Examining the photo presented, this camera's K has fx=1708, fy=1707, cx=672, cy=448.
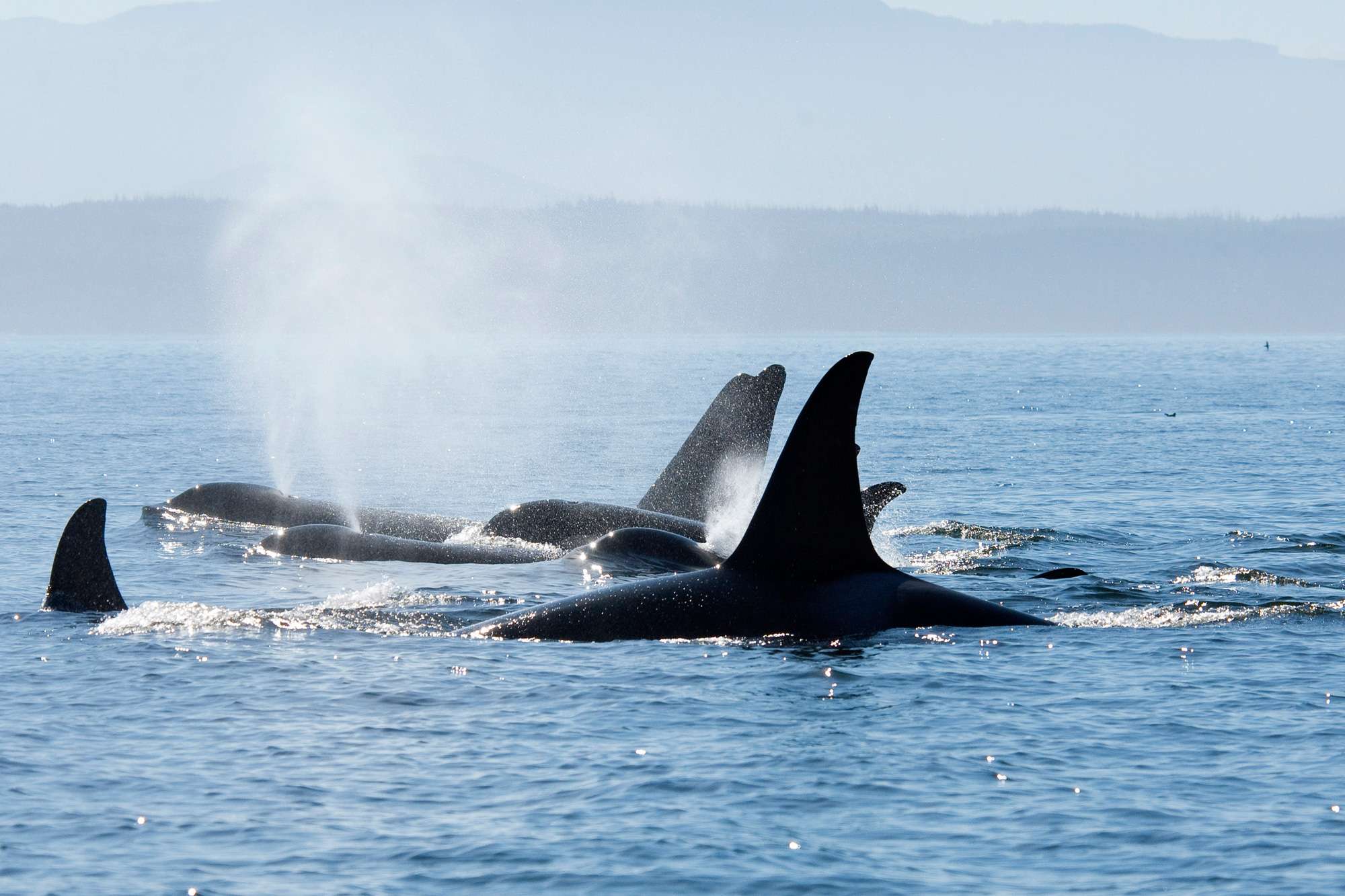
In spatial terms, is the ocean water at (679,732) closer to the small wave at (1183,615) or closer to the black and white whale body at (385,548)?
the small wave at (1183,615)

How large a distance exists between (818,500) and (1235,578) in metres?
8.35

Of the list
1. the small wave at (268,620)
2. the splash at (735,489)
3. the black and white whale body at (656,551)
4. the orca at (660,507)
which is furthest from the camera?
the splash at (735,489)

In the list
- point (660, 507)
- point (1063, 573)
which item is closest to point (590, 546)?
point (660, 507)

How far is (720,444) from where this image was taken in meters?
26.6

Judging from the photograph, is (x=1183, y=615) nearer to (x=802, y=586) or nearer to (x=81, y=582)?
(x=802, y=586)

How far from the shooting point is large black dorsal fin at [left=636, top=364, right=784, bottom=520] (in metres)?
26.4

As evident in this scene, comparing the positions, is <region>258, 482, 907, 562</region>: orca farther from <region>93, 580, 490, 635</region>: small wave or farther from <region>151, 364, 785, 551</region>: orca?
<region>93, 580, 490, 635</region>: small wave

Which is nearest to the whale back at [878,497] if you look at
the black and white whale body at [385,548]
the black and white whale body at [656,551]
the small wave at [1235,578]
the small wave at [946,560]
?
the black and white whale body at [656,551]

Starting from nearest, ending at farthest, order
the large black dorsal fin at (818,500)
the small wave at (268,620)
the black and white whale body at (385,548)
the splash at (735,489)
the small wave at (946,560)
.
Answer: the large black dorsal fin at (818,500) → the small wave at (268,620) → the small wave at (946,560) → the black and white whale body at (385,548) → the splash at (735,489)

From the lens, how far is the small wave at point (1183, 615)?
57.0ft

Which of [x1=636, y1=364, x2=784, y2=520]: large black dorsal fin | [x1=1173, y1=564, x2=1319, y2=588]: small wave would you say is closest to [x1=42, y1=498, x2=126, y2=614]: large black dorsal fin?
[x1=636, y1=364, x2=784, y2=520]: large black dorsal fin

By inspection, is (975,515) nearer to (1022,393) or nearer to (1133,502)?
(1133,502)

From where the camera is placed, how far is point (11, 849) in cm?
1009

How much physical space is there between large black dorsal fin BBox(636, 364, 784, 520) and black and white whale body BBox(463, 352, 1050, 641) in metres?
10.2
